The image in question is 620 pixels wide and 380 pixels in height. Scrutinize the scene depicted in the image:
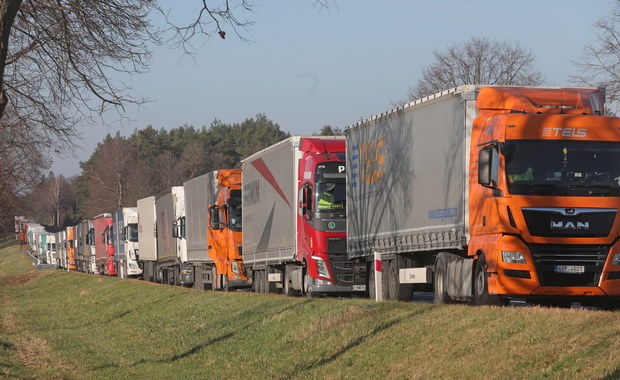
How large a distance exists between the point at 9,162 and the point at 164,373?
2151cm

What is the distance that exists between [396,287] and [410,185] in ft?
7.85

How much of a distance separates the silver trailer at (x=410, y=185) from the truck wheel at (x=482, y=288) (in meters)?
0.74

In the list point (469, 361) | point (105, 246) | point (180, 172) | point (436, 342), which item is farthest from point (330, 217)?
point (180, 172)

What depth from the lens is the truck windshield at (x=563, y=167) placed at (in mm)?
16812

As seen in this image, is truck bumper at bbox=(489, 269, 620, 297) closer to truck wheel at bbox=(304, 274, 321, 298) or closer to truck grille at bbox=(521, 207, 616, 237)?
truck grille at bbox=(521, 207, 616, 237)

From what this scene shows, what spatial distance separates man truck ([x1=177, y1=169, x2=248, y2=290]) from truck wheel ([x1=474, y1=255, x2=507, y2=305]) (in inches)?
676

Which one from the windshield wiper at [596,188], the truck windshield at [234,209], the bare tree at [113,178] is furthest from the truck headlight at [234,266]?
the bare tree at [113,178]

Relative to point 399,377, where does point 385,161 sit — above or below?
above

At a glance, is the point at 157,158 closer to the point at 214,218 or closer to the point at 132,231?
the point at 132,231

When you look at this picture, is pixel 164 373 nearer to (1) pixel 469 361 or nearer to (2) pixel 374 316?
(2) pixel 374 316

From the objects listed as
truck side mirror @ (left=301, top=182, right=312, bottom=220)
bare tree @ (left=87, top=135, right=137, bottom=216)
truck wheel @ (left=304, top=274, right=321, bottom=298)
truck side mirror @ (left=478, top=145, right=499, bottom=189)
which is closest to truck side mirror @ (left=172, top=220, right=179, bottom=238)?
truck wheel @ (left=304, top=274, right=321, bottom=298)

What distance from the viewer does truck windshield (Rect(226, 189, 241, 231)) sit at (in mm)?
34719

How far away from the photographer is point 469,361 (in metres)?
12.7

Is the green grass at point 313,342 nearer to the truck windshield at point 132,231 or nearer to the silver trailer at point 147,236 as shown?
the silver trailer at point 147,236
